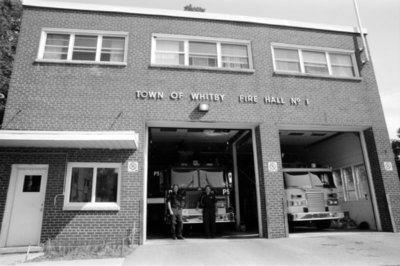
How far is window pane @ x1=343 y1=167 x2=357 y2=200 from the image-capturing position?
44.6 feet

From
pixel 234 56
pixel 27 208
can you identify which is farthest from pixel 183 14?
pixel 27 208

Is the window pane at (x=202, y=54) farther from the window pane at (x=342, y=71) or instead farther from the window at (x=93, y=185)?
the window pane at (x=342, y=71)

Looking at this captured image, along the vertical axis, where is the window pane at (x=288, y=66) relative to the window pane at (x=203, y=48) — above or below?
below

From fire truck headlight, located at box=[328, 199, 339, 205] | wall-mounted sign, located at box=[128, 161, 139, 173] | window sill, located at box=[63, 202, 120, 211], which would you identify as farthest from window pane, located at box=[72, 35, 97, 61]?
fire truck headlight, located at box=[328, 199, 339, 205]

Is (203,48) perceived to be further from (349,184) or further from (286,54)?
(349,184)

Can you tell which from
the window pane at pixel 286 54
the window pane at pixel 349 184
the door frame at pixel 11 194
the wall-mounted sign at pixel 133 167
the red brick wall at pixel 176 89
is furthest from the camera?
the window pane at pixel 349 184

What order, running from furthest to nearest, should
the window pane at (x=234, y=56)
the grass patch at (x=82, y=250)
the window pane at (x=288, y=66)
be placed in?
the window pane at (x=288, y=66) → the window pane at (x=234, y=56) → the grass patch at (x=82, y=250)

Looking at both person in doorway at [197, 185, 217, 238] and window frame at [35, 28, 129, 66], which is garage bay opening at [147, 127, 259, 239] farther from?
window frame at [35, 28, 129, 66]

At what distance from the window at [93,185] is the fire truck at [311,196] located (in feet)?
21.9

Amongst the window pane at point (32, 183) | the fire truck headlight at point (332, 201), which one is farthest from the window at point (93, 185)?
the fire truck headlight at point (332, 201)

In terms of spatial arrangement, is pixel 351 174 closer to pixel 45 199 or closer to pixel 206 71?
pixel 206 71

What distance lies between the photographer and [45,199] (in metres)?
8.97

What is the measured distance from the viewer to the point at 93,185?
369 inches

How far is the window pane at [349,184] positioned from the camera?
1358 centimetres
